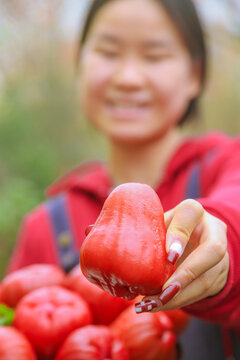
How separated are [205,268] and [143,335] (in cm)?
26

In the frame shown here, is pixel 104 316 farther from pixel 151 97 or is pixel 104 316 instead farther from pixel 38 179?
pixel 38 179

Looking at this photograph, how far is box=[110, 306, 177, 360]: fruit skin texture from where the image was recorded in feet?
2.44

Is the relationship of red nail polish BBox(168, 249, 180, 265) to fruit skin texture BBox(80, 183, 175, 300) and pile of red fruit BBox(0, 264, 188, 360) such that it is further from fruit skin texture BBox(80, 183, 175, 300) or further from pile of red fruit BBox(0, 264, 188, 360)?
pile of red fruit BBox(0, 264, 188, 360)

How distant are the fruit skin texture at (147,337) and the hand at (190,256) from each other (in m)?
0.20

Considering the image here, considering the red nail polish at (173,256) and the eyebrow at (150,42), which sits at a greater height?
the eyebrow at (150,42)

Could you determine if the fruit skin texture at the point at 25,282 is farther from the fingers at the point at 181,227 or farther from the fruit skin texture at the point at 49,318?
the fingers at the point at 181,227

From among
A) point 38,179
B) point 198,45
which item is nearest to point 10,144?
point 38,179

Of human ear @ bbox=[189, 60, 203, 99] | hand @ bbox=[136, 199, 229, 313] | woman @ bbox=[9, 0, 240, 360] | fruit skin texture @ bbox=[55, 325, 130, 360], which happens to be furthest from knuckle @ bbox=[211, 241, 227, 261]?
human ear @ bbox=[189, 60, 203, 99]

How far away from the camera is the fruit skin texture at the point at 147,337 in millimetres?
744

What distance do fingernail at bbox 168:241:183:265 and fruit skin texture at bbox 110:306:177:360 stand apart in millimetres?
273

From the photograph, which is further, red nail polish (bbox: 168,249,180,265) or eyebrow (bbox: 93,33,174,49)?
eyebrow (bbox: 93,33,174,49)

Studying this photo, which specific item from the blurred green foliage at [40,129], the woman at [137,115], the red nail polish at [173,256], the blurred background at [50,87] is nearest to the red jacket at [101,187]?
the woman at [137,115]

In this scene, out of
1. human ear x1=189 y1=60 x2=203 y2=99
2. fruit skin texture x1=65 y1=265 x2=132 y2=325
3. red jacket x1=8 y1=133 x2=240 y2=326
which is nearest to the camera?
fruit skin texture x1=65 y1=265 x2=132 y2=325

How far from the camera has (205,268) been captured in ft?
1.75
